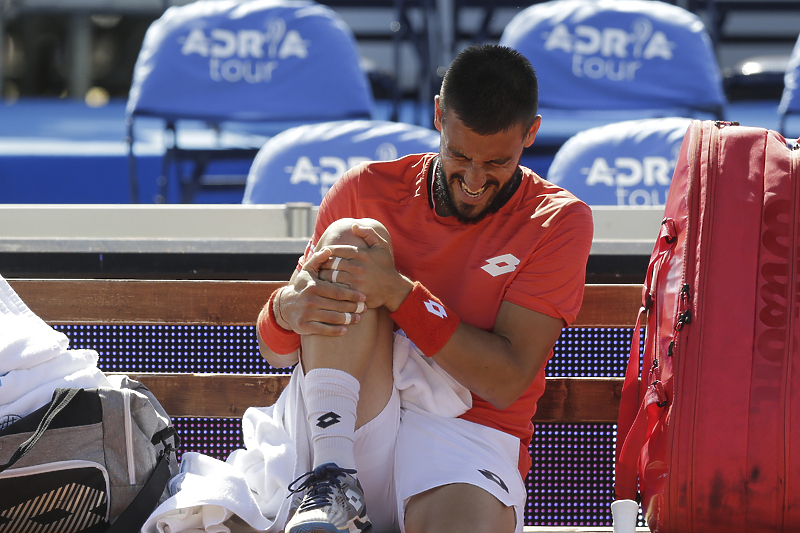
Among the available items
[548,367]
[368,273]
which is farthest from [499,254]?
[548,367]

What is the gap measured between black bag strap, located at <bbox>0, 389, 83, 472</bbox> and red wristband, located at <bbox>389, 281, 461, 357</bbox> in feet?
1.69

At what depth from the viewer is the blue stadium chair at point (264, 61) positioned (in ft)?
10.8

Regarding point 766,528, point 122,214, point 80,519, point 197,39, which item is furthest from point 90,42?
point 766,528

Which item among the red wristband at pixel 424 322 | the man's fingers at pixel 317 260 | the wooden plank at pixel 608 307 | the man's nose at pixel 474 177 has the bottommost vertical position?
the wooden plank at pixel 608 307

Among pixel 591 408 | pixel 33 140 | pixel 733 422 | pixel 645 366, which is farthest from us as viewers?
pixel 33 140

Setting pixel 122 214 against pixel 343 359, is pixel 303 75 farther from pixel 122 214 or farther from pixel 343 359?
pixel 343 359

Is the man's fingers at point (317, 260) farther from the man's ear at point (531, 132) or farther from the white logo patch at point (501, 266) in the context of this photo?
the man's ear at point (531, 132)

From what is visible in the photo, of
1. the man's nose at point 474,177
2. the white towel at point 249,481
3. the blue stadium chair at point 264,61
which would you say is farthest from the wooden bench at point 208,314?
the blue stadium chair at point 264,61

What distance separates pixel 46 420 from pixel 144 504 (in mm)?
195

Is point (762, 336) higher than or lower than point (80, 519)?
higher

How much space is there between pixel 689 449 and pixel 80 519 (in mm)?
915

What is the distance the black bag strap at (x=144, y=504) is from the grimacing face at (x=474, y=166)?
2.07ft

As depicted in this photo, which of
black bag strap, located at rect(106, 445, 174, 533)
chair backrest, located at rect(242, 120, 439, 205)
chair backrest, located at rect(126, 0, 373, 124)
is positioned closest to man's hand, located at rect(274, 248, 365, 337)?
black bag strap, located at rect(106, 445, 174, 533)

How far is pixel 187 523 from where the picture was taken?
125cm
